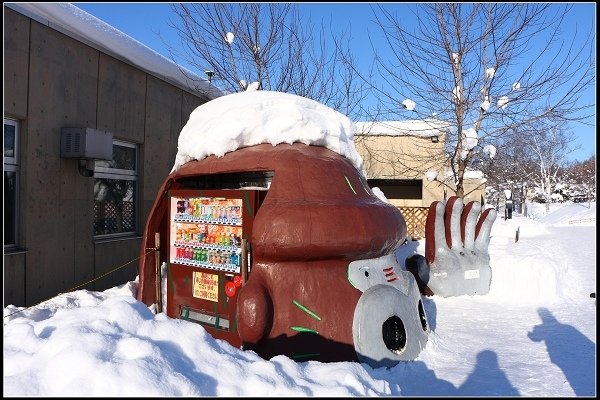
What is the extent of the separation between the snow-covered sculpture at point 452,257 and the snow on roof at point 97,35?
18.8 feet

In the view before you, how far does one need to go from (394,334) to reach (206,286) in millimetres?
2045

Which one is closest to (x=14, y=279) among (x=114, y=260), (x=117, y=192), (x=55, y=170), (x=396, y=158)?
(x=55, y=170)

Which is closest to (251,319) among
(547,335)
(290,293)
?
(290,293)

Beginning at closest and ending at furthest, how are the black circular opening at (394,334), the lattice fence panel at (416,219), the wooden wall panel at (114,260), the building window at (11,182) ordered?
the black circular opening at (394,334), the building window at (11,182), the wooden wall panel at (114,260), the lattice fence panel at (416,219)

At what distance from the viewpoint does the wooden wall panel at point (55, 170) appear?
639cm

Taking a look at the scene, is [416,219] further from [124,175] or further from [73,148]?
[73,148]

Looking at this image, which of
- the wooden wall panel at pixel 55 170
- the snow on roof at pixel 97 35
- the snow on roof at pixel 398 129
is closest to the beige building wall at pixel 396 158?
the snow on roof at pixel 398 129

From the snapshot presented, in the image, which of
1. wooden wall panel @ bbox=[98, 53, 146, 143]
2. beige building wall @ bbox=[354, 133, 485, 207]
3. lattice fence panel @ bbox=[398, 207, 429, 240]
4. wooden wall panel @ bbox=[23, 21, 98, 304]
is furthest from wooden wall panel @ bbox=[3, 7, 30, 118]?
beige building wall @ bbox=[354, 133, 485, 207]

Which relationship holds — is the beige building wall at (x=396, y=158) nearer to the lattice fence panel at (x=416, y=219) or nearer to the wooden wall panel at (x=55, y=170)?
the lattice fence panel at (x=416, y=219)

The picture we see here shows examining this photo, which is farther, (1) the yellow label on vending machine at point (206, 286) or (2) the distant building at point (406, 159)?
(2) the distant building at point (406, 159)

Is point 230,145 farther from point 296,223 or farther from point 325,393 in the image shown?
point 325,393

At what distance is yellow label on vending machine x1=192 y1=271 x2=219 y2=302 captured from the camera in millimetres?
4973

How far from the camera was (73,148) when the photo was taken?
266 inches

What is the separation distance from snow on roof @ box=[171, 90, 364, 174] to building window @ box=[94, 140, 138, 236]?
317 centimetres
